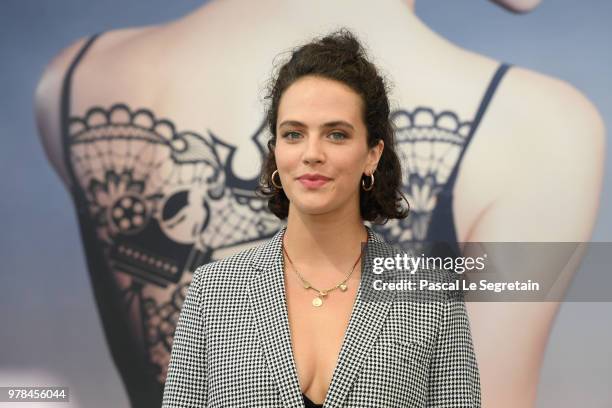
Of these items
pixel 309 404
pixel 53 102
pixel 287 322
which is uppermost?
pixel 53 102

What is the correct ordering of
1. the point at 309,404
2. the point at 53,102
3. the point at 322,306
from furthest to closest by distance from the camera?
the point at 53,102
the point at 322,306
the point at 309,404

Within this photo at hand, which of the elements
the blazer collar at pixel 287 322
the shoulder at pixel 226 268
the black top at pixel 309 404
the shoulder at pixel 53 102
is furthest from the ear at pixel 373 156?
the shoulder at pixel 53 102

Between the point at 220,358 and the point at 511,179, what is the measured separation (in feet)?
4.16

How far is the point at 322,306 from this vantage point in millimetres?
1506

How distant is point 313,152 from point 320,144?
0.11ft

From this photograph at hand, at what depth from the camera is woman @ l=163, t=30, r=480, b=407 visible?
55.7 inches

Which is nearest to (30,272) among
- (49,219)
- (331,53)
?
(49,219)

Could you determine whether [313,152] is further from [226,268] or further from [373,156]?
[226,268]

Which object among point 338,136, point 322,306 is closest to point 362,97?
point 338,136

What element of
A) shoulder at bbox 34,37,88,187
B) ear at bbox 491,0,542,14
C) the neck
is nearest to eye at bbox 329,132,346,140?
the neck

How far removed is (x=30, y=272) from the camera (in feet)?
8.35

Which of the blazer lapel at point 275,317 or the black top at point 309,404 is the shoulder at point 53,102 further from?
the black top at point 309,404

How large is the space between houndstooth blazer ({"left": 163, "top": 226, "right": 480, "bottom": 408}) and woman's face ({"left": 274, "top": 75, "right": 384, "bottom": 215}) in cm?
18

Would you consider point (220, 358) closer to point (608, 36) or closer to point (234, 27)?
point (234, 27)
